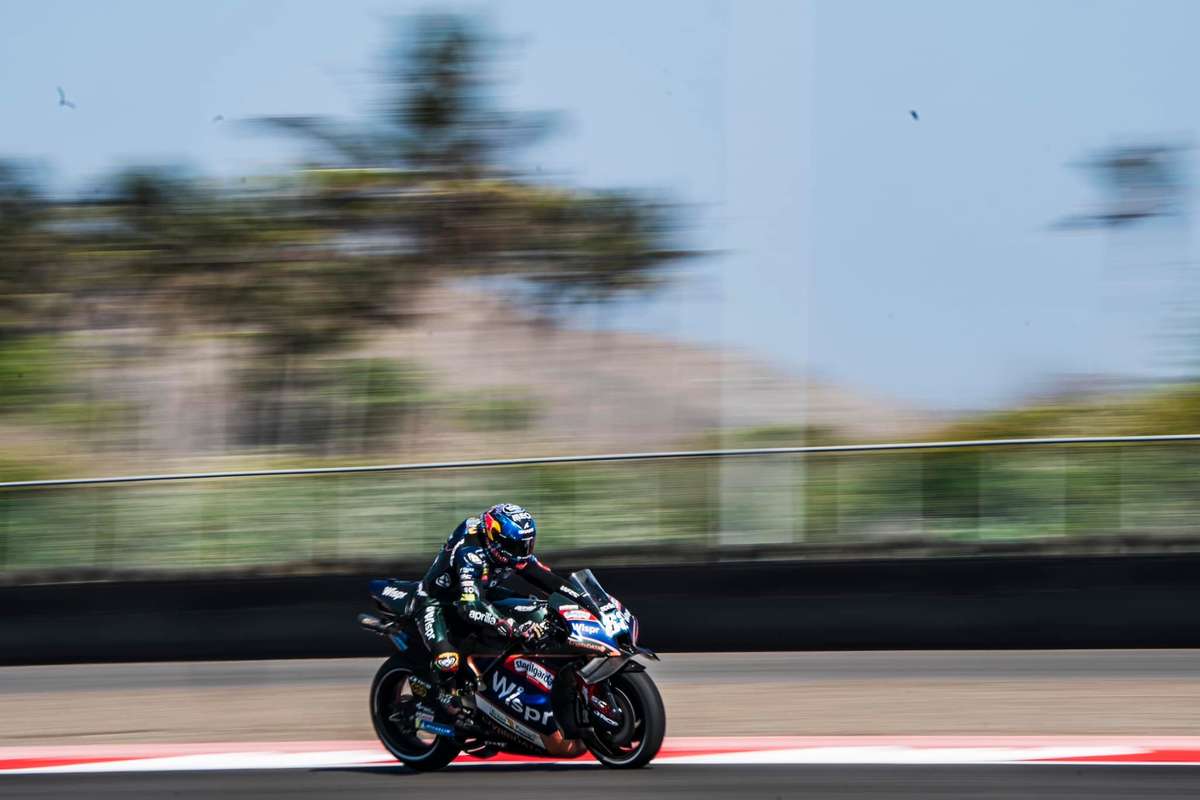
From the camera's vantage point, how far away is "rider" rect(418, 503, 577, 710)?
8.85 meters

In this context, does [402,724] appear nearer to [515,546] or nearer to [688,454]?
[515,546]

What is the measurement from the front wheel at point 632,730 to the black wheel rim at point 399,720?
1166 millimetres

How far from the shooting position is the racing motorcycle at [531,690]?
27.8 feet

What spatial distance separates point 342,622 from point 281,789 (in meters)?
6.58

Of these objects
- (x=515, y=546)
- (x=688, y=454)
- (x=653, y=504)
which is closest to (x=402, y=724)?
(x=515, y=546)

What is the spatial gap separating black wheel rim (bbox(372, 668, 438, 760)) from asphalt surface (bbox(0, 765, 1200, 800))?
0.15 m

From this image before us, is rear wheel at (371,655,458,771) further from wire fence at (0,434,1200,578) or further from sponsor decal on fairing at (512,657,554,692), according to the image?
wire fence at (0,434,1200,578)

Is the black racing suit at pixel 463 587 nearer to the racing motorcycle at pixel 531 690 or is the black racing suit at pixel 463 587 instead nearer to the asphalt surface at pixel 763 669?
the racing motorcycle at pixel 531 690

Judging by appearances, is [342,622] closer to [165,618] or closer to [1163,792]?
[165,618]

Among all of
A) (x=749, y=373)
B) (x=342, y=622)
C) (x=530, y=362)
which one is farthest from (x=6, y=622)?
(x=530, y=362)

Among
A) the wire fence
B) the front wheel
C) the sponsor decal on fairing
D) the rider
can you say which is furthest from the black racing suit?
the wire fence

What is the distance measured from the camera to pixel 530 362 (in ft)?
92.1

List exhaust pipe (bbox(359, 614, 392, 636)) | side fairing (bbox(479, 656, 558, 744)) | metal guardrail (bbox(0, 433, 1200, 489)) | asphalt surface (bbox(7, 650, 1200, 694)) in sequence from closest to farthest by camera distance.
Answer: side fairing (bbox(479, 656, 558, 744)) → exhaust pipe (bbox(359, 614, 392, 636)) → asphalt surface (bbox(7, 650, 1200, 694)) → metal guardrail (bbox(0, 433, 1200, 489))

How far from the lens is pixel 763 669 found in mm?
13312
